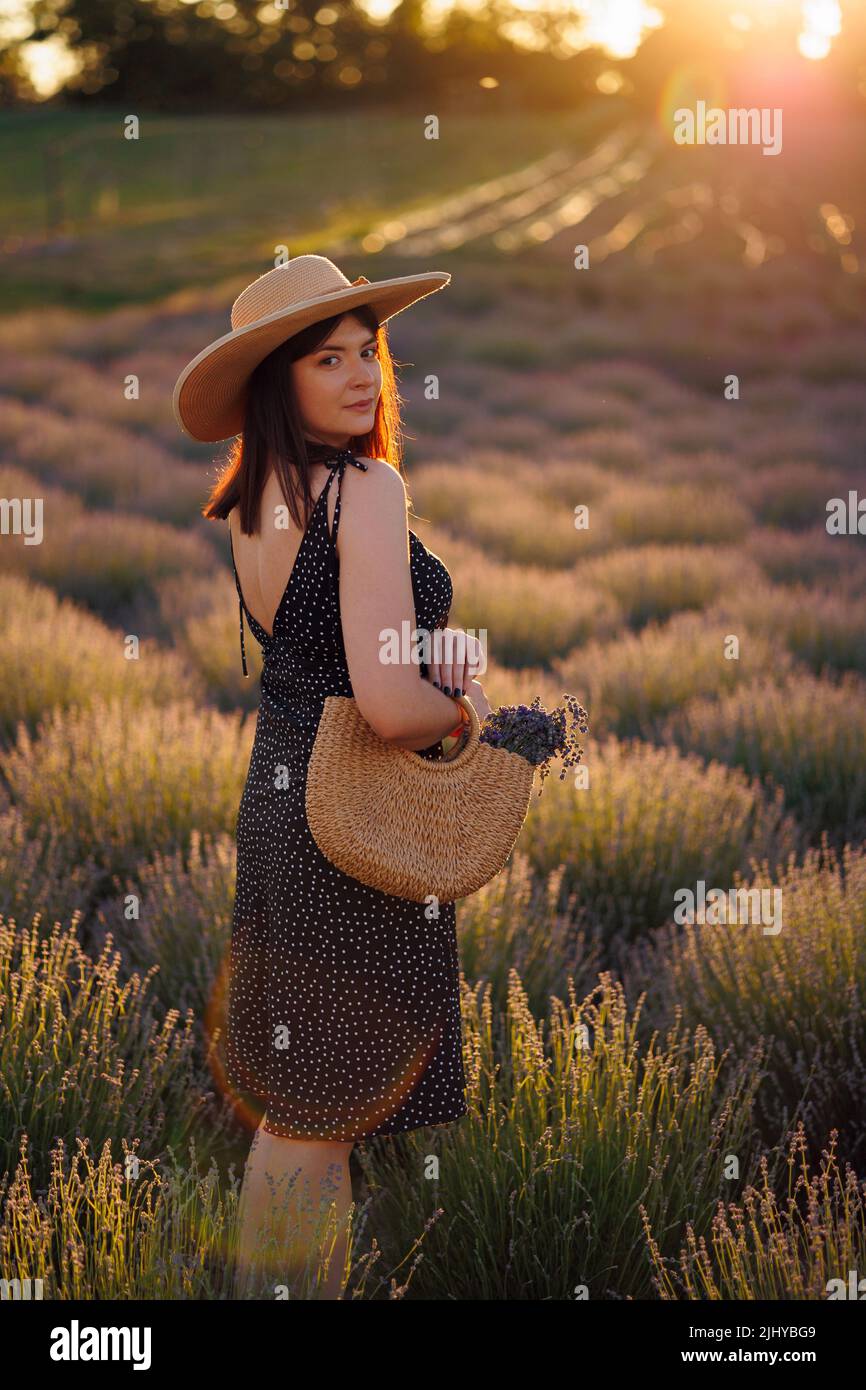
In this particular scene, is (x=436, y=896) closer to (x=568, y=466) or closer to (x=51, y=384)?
(x=568, y=466)

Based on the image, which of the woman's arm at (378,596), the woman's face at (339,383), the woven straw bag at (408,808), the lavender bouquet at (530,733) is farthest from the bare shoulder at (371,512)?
the lavender bouquet at (530,733)

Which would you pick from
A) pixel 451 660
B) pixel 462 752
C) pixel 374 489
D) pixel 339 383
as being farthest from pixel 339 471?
pixel 462 752

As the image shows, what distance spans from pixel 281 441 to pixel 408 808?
2.19ft

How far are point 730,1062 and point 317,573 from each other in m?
1.81

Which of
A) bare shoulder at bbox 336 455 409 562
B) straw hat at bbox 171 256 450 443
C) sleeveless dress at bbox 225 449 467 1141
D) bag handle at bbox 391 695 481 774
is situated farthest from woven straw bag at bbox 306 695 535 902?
straw hat at bbox 171 256 450 443

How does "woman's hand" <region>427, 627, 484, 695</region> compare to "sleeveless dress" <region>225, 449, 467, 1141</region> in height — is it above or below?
above

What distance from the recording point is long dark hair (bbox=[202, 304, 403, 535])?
7.33 ft

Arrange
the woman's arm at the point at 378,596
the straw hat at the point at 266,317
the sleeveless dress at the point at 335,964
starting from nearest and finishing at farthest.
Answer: the woman's arm at the point at 378,596 → the straw hat at the point at 266,317 → the sleeveless dress at the point at 335,964

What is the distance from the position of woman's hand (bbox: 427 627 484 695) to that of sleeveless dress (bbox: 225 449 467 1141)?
4cm

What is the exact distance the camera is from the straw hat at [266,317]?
223cm

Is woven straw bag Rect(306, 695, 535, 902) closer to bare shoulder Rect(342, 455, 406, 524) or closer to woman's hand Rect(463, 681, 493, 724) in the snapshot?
woman's hand Rect(463, 681, 493, 724)

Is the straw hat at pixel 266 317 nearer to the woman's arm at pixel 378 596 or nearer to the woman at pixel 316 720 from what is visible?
the woman at pixel 316 720

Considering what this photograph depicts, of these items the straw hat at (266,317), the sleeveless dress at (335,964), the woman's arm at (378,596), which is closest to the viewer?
the woman's arm at (378,596)

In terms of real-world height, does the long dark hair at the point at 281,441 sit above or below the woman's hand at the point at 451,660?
above
